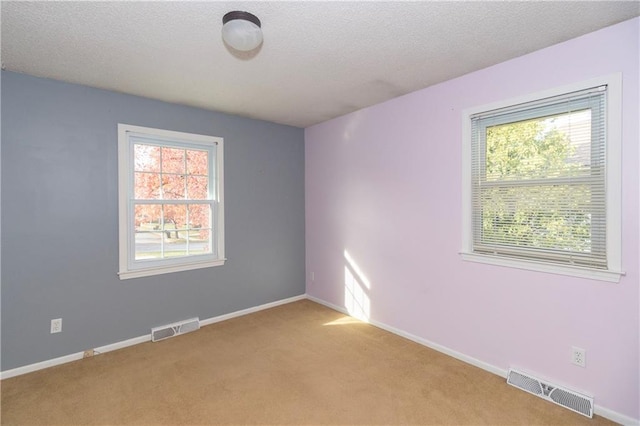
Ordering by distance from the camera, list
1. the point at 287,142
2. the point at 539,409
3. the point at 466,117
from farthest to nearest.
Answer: the point at 287,142
the point at 466,117
the point at 539,409

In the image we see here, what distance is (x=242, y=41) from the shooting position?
6.13 feet

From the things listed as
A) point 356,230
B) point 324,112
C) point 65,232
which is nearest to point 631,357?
point 356,230

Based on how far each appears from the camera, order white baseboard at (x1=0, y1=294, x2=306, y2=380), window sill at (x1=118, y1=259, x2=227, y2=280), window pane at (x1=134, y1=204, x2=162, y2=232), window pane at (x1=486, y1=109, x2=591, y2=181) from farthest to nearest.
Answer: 1. window pane at (x1=134, y1=204, x2=162, y2=232)
2. window sill at (x1=118, y1=259, x2=227, y2=280)
3. white baseboard at (x1=0, y1=294, x2=306, y2=380)
4. window pane at (x1=486, y1=109, x2=591, y2=181)

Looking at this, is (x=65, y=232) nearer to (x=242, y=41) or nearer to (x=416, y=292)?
(x=242, y=41)

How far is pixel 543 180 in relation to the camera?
2.24 metres

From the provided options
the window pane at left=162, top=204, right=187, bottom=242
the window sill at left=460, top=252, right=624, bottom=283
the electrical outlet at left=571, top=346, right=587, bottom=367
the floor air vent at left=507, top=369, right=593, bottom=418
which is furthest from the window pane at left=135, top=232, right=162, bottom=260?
the electrical outlet at left=571, top=346, right=587, bottom=367

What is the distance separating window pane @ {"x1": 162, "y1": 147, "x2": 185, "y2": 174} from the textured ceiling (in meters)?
0.60

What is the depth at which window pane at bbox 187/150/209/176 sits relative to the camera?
3.51m

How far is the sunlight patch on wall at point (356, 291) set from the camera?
3.60 metres

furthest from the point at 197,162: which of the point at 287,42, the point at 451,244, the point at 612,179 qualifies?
the point at 612,179

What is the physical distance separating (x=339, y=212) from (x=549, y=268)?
227cm

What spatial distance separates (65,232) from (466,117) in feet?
12.1

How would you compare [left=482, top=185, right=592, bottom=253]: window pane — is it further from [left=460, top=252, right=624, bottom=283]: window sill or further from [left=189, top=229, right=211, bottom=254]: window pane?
[left=189, top=229, right=211, bottom=254]: window pane

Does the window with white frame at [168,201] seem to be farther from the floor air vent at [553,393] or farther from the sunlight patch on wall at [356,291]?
the floor air vent at [553,393]
